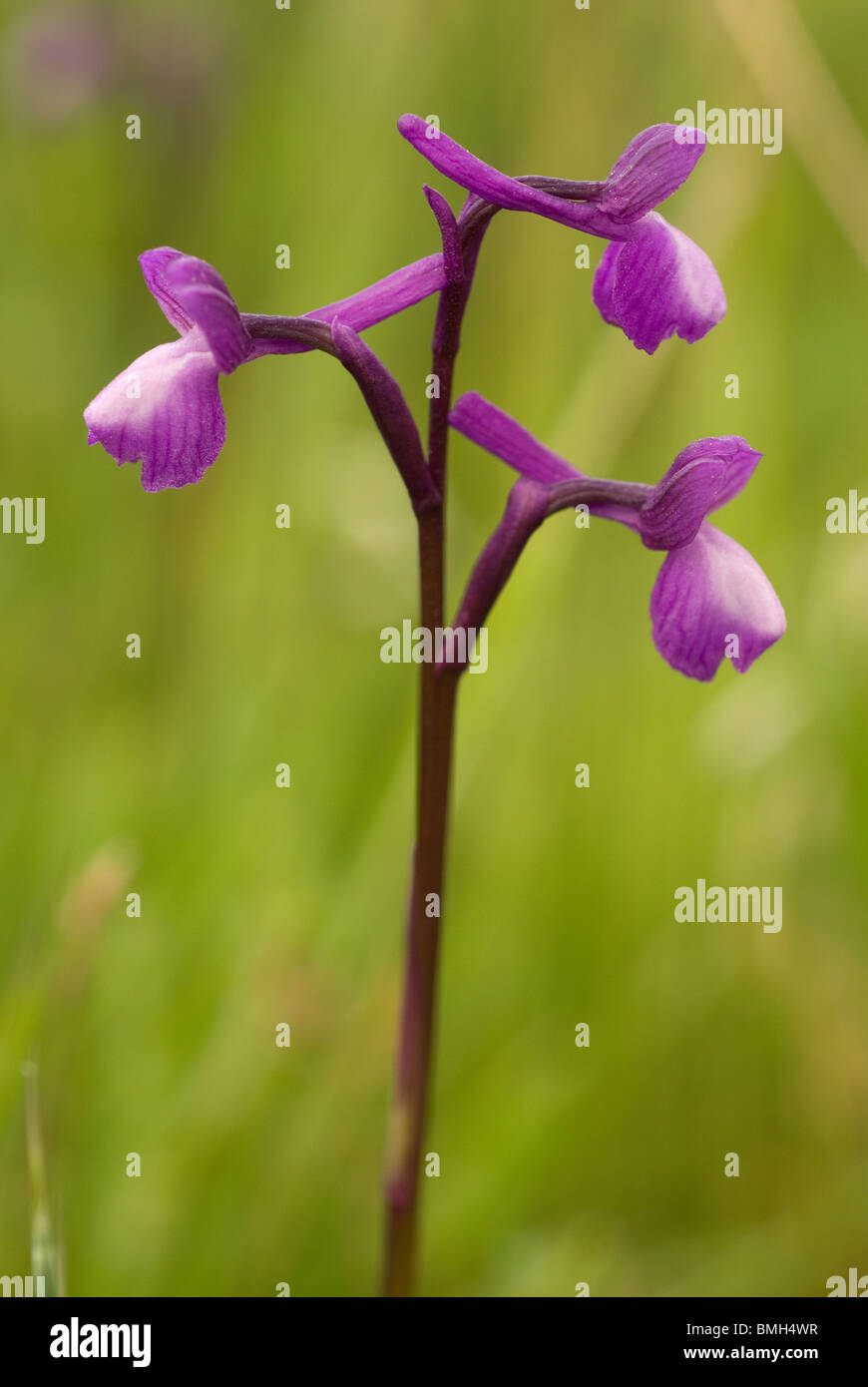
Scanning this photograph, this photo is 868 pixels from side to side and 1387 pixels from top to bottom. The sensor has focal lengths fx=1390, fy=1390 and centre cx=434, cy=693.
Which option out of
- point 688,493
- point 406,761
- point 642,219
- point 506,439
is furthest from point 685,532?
point 406,761

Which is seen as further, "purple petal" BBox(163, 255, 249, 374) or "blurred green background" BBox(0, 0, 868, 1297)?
"blurred green background" BBox(0, 0, 868, 1297)

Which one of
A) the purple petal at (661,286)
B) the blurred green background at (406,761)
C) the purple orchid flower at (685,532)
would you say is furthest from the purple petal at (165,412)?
the blurred green background at (406,761)

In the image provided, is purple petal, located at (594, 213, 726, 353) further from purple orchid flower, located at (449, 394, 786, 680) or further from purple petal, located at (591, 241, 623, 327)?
purple orchid flower, located at (449, 394, 786, 680)

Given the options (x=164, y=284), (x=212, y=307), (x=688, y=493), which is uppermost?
(x=164, y=284)

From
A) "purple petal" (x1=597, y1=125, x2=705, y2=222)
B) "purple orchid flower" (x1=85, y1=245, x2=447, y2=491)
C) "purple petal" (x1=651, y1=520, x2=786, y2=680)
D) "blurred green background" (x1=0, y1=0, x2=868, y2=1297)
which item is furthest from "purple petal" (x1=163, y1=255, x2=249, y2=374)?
"blurred green background" (x1=0, y1=0, x2=868, y2=1297)

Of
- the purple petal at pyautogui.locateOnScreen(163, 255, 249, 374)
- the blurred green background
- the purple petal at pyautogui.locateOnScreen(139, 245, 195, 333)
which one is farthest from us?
the blurred green background

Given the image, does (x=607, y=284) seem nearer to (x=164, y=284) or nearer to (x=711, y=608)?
(x=711, y=608)
